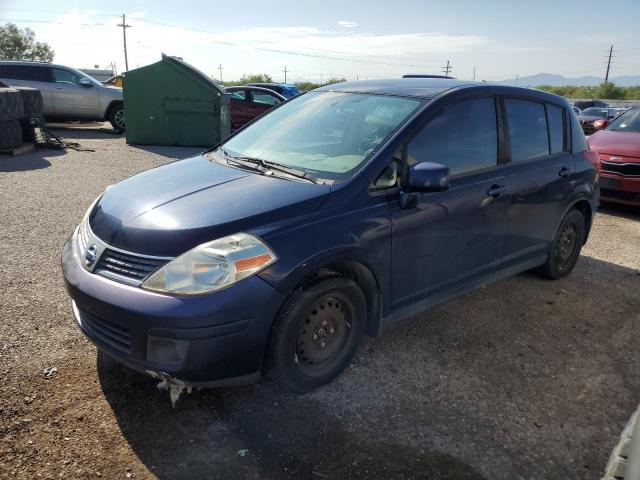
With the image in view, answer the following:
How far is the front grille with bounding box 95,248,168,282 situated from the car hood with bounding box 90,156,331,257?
4 centimetres

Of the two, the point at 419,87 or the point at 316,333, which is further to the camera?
the point at 419,87

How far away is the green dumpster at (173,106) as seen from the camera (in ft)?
36.4

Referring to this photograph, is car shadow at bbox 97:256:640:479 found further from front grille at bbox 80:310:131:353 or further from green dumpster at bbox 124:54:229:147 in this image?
green dumpster at bbox 124:54:229:147

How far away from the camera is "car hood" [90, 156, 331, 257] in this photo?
93.6 inches

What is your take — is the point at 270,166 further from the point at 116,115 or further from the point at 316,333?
the point at 116,115

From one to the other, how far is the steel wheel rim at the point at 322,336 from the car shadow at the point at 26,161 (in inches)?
305

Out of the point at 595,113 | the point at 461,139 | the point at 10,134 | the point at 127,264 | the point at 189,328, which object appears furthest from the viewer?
the point at 595,113

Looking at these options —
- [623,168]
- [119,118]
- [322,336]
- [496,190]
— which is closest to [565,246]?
[496,190]

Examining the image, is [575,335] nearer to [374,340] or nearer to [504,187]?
[504,187]

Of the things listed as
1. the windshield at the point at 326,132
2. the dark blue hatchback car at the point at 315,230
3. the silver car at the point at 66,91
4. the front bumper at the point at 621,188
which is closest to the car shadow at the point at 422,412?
the dark blue hatchback car at the point at 315,230

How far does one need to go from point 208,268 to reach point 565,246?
3591 millimetres

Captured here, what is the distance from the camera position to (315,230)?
252 cm

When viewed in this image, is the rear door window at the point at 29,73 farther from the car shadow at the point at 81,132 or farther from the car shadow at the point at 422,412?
the car shadow at the point at 422,412

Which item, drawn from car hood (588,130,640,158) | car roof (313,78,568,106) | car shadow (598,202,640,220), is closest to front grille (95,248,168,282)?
car roof (313,78,568,106)
